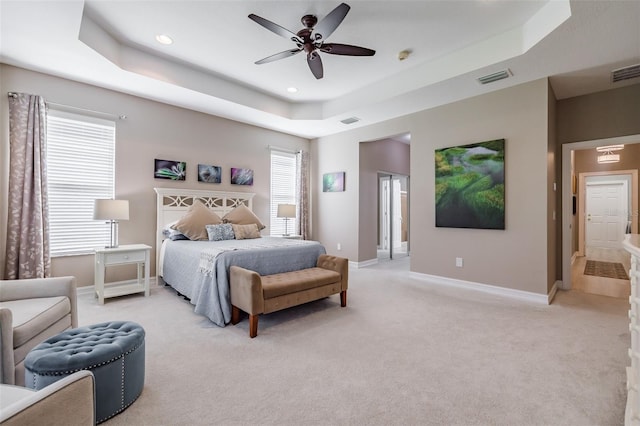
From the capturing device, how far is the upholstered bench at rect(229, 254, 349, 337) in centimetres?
266

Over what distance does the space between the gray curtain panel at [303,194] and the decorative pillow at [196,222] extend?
2167 millimetres

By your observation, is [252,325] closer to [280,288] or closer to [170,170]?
[280,288]

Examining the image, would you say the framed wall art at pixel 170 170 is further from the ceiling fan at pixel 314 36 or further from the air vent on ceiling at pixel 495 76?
the air vent on ceiling at pixel 495 76

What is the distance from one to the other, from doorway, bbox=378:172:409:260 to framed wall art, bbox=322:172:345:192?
119 cm

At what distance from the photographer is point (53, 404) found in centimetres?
96

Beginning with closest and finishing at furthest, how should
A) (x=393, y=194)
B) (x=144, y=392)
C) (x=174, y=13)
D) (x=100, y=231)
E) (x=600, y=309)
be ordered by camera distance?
(x=144, y=392), (x=174, y=13), (x=600, y=309), (x=100, y=231), (x=393, y=194)

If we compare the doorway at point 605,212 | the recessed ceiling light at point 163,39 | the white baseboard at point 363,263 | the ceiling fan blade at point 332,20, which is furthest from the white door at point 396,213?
the recessed ceiling light at point 163,39

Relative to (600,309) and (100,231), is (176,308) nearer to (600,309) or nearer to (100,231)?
(100,231)

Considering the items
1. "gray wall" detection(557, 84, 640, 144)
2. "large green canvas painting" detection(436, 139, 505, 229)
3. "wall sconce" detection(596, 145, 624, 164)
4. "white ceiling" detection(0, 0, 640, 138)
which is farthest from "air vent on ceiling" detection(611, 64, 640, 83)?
"wall sconce" detection(596, 145, 624, 164)

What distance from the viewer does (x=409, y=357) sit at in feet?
7.51

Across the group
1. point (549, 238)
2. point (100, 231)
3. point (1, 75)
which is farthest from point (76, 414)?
point (549, 238)

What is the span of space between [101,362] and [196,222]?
293 centimetres

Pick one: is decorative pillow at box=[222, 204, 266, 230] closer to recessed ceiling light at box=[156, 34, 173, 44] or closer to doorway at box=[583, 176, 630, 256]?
recessed ceiling light at box=[156, 34, 173, 44]

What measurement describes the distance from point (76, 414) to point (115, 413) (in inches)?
30.3
